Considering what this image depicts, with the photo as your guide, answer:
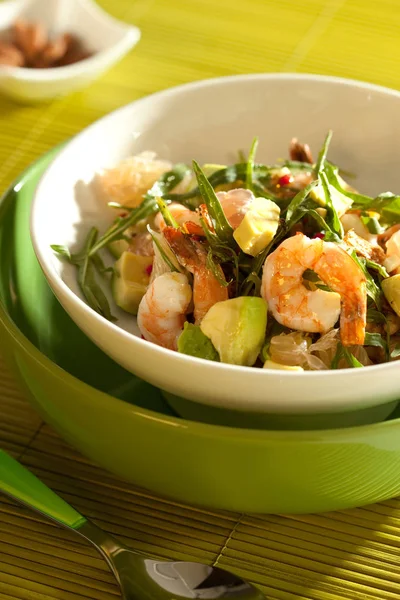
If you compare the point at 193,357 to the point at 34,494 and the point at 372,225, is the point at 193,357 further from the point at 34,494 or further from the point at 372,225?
the point at 372,225

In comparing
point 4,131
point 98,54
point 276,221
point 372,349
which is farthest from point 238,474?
point 98,54

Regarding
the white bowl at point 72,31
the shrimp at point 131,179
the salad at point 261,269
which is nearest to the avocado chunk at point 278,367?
the salad at point 261,269

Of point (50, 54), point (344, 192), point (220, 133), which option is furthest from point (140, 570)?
point (50, 54)

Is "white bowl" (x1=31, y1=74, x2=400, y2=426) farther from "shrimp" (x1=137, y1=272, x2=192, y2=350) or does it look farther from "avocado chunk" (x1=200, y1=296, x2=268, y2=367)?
"avocado chunk" (x1=200, y1=296, x2=268, y2=367)

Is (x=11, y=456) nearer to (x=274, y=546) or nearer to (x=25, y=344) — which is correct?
(x=25, y=344)

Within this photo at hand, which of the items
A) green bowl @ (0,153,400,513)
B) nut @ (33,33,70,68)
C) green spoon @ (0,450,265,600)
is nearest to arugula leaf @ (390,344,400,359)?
green bowl @ (0,153,400,513)
